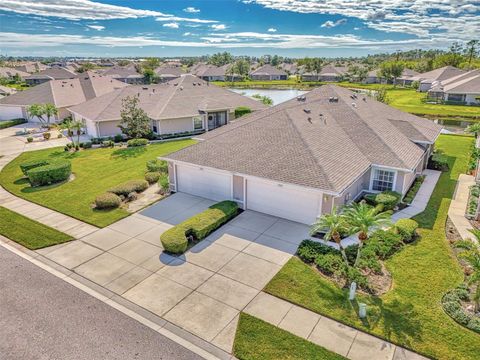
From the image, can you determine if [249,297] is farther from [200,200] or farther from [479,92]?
[479,92]

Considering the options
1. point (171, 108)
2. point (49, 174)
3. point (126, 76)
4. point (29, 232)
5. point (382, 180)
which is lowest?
point (29, 232)

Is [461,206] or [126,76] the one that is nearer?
[461,206]

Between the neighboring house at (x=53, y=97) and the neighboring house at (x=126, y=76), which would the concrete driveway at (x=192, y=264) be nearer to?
the neighboring house at (x=53, y=97)

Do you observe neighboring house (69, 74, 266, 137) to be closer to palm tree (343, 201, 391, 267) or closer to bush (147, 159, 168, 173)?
bush (147, 159, 168, 173)

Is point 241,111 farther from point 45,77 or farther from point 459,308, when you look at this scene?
point 45,77

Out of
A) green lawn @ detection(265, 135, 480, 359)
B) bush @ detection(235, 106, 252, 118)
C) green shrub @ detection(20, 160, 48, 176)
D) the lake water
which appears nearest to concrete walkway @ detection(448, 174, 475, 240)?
green lawn @ detection(265, 135, 480, 359)

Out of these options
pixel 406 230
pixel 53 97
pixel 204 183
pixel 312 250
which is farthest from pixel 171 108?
pixel 406 230

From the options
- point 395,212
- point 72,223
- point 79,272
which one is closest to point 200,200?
point 72,223
